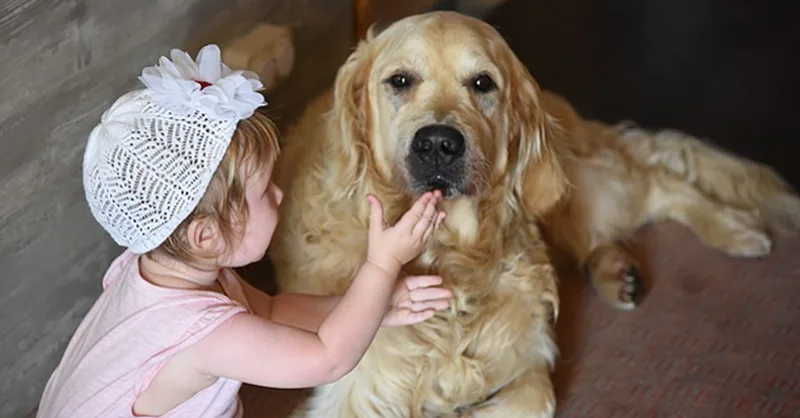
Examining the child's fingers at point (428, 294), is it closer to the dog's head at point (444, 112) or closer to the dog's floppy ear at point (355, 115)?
the dog's head at point (444, 112)

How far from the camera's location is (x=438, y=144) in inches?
66.2

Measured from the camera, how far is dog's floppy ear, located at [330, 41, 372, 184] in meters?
1.84

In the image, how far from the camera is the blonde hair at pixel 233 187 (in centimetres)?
140

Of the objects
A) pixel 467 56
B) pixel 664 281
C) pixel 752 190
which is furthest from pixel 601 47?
pixel 467 56

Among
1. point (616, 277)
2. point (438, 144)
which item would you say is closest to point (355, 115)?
point (438, 144)

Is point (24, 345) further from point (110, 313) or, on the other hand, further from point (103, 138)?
point (103, 138)

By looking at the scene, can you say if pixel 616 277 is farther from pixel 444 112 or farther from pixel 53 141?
pixel 53 141

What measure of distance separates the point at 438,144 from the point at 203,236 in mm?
423

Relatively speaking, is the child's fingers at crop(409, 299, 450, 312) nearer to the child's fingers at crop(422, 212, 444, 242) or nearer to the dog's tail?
the child's fingers at crop(422, 212, 444, 242)

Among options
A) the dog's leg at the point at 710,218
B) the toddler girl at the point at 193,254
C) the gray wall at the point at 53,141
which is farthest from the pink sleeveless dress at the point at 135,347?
the dog's leg at the point at 710,218

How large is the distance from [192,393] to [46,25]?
586 millimetres

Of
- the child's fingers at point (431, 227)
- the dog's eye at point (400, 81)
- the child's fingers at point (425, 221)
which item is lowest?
the child's fingers at point (431, 227)

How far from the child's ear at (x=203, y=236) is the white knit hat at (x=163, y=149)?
4 cm

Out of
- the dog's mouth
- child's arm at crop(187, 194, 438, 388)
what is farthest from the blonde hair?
the dog's mouth
